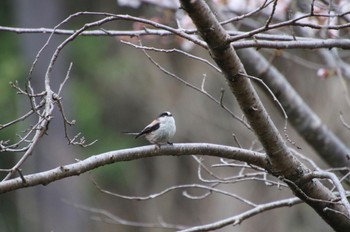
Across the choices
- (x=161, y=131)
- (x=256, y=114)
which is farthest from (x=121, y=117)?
(x=256, y=114)

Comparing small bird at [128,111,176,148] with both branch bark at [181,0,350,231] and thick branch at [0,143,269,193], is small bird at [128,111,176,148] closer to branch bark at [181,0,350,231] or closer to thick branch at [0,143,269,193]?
thick branch at [0,143,269,193]

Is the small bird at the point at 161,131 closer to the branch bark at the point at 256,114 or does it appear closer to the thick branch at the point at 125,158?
the thick branch at the point at 125,158

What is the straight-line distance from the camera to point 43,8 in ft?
43.9

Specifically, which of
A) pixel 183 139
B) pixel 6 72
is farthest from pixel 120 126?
pixel 6 72

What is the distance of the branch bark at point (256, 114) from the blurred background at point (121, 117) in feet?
24.2

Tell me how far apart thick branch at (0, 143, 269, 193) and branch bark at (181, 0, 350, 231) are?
0.33ft

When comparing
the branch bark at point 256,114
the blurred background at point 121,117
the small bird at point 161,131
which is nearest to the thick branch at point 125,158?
the branch bark at point 256,114

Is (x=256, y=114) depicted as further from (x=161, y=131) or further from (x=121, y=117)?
(x=121, y=117)

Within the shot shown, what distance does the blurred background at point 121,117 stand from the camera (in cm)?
1255

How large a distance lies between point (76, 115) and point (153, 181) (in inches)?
99.0

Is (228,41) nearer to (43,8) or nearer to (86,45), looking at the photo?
(43,8)

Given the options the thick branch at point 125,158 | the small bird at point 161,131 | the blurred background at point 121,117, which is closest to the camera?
the thick branch at point 125,158

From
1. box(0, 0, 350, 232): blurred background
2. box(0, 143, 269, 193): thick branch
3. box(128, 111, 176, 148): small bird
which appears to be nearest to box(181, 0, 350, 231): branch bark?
box(0, 143, 269, 193): thick branch

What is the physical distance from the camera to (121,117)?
17016mm
